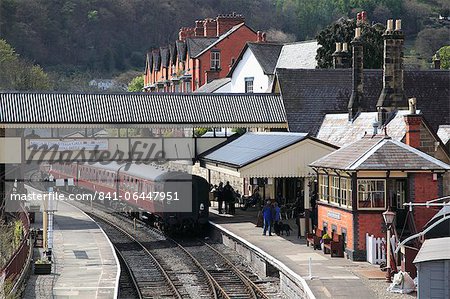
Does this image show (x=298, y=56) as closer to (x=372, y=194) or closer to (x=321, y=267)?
(x=372, y=194)

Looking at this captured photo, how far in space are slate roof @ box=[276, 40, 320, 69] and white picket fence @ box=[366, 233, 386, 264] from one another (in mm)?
31481

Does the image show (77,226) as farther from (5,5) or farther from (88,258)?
(5,5)

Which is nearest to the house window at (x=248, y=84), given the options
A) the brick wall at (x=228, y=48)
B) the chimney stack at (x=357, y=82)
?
the brick wall at (x=228, y=48)

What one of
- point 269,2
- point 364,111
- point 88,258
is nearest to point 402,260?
point 88,258

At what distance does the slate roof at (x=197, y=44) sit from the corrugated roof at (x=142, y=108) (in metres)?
31.4

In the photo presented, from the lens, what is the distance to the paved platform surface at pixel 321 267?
756 inches

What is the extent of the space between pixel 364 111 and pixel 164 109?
28.5 ft

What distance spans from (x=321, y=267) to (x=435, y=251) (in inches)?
237

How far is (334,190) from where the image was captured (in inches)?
1000

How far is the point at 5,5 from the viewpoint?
376ft

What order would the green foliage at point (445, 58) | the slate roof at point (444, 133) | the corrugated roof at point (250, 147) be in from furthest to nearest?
1. the green foliage at point (445, 58)
2. the slate roof at point (444, 133)
3. the corrugated roof at point (250, 147)

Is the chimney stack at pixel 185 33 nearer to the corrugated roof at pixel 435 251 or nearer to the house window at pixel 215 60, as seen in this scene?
the house window at pixel 215 60

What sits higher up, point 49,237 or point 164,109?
point 164,109

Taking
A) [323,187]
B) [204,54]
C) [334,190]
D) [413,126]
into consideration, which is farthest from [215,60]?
[334,190]
